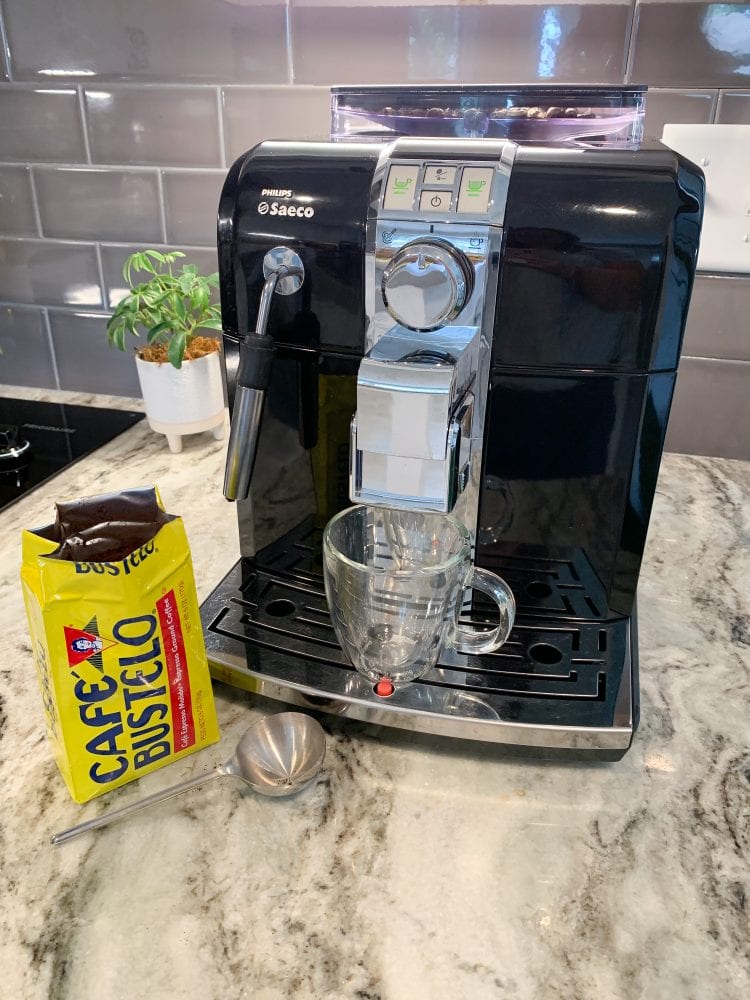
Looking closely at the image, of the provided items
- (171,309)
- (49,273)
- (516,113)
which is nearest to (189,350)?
(171,309)

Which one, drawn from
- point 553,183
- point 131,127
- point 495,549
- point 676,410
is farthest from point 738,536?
point 131,127

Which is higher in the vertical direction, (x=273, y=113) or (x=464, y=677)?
(x=273, y=113)

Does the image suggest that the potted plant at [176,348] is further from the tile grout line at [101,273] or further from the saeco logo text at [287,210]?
the saeco logo text at [287,210]

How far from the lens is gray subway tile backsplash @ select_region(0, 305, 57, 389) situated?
104 centimetres

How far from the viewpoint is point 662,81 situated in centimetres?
76

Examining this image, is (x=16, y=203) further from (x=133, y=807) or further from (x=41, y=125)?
(x=133, y=807)

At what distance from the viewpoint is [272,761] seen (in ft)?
1.50

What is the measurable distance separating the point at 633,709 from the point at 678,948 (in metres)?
0.13

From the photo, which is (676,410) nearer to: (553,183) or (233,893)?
(553,183)

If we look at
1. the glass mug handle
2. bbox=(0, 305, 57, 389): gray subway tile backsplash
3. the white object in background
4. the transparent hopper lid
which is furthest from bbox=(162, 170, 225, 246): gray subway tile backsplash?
the glass mug handle

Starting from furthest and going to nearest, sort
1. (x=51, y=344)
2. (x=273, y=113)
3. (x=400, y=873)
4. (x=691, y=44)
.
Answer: (x=51, y=344) → (x=273, y=113) → (x=691, y=44) → (x=400, y=873)

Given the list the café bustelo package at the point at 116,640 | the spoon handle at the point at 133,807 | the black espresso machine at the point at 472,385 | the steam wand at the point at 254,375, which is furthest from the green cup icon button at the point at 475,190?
the spoon handle at the point at 133,807

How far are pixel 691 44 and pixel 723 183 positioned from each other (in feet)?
0.42

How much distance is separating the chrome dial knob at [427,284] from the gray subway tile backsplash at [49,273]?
677 millimetres
